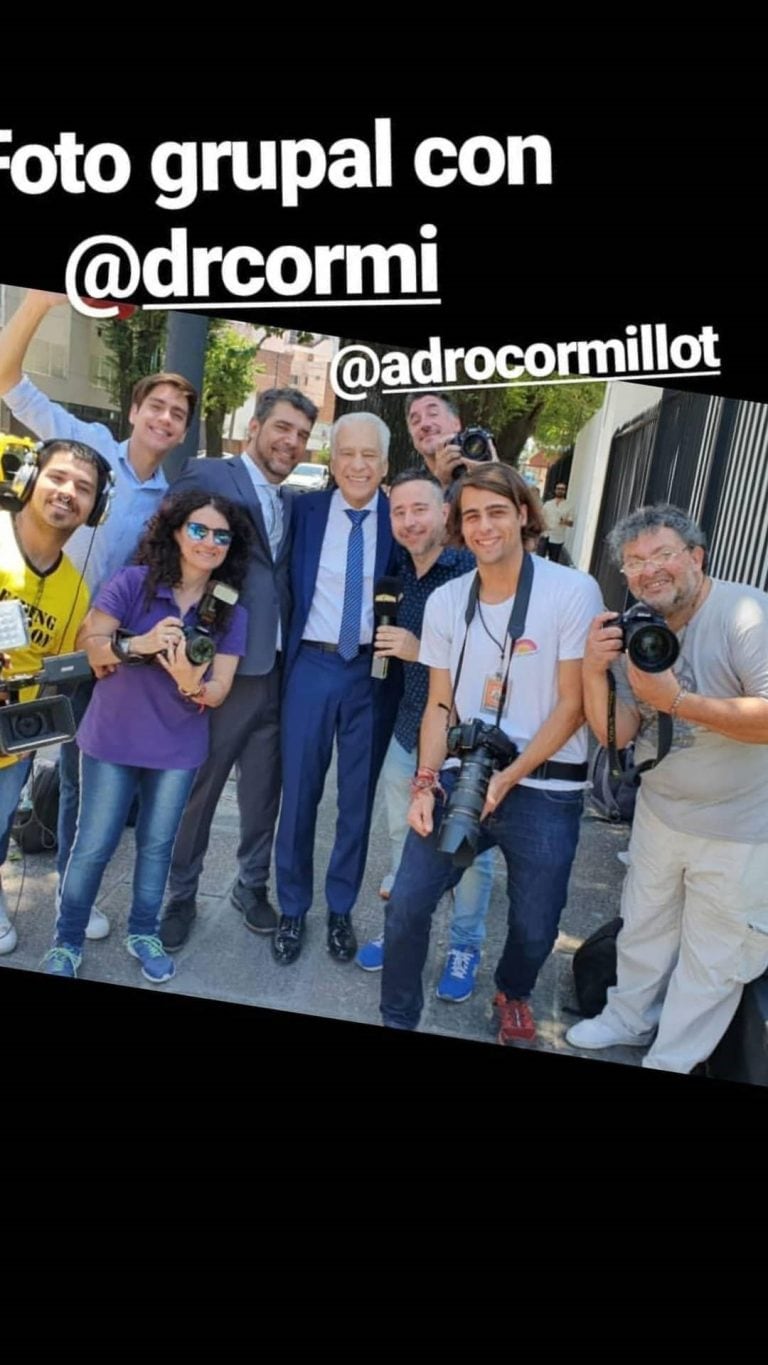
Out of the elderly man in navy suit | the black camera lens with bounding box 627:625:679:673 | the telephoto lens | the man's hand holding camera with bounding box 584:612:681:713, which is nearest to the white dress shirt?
the elderly man in navy suit

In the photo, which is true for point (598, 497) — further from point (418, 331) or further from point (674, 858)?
point (674, 858)

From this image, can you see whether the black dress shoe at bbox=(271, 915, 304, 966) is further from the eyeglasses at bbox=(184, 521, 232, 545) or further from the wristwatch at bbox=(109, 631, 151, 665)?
the eyeglasses at bbox=(184, 521, 232, 545)

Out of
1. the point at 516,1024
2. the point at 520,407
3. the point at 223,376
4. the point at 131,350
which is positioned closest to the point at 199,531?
the point at 516,1024

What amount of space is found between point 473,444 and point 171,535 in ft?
3.73

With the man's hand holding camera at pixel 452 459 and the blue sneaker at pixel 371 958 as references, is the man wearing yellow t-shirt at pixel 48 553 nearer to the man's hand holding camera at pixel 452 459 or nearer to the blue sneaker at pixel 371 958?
the man's hand holding camera at pixel 452 459

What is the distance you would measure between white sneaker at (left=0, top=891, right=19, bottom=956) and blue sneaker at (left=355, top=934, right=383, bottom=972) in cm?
123

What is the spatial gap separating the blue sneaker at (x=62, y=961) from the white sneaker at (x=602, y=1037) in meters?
1.68

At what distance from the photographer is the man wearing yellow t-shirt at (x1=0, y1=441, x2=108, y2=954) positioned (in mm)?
2750

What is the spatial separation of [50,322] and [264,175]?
1.90m

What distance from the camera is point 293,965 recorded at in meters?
3.43

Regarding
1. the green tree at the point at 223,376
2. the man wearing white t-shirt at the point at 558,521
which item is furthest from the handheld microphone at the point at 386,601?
the man wearing white t-shirt at the point at 558,521

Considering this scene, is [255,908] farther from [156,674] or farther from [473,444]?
[473,444]

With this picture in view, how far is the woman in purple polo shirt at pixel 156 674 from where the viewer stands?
2.92 m

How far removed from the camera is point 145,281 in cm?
356
